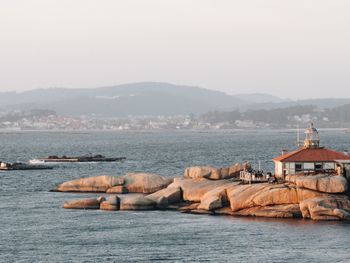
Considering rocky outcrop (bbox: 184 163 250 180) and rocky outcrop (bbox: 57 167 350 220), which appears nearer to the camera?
rocky outcrop (bbox: 57 167 350 220)

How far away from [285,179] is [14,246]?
81.3 ft

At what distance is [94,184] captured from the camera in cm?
9200

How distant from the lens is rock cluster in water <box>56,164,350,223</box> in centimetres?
6831

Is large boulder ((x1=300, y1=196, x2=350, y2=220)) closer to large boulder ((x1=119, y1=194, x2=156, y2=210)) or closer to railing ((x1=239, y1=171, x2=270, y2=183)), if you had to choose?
railing ((x1=239, y1=171, x2=270, y2=183))

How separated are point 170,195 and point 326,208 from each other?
15768 millimetres

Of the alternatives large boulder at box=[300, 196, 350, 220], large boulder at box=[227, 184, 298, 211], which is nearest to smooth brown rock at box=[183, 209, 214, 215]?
large boulder at box=[227, 184, 298, 211]

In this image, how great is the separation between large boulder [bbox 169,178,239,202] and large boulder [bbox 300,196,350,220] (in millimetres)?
10128

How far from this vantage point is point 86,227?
223ft

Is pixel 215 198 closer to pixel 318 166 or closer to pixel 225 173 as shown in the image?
pixel 318 166

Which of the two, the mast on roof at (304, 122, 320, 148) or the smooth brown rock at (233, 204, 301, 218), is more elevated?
the mast on roof at (304, 122, 320, 148)

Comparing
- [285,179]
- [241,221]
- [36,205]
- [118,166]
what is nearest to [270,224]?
[241,221]

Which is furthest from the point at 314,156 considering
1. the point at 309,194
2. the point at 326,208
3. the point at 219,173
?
the point at 326,208

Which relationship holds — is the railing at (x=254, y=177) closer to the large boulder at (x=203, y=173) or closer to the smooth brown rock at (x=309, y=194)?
the large boulder at (x=203, y=173)

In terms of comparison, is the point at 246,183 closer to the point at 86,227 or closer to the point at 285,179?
the point at 285,179
